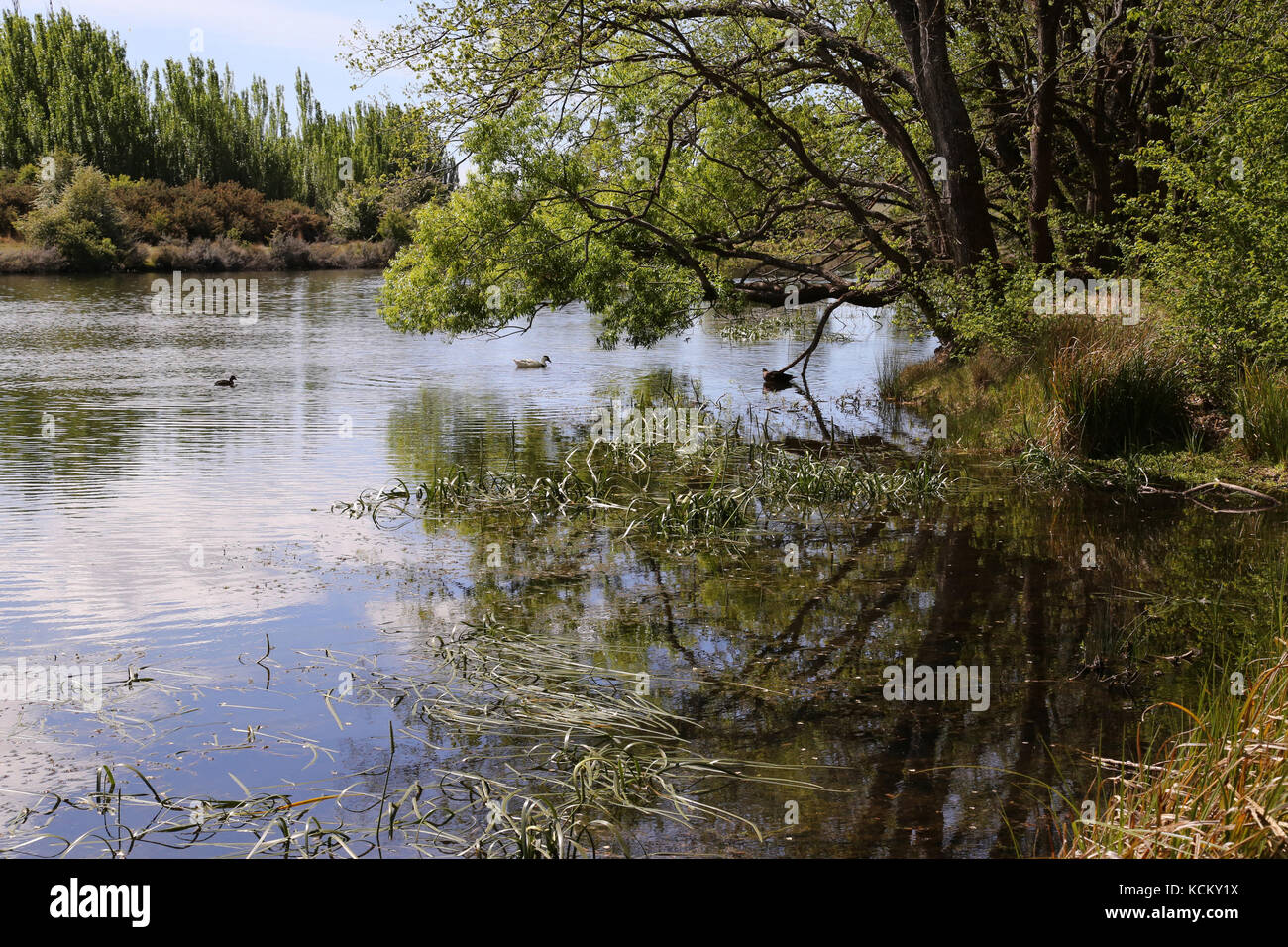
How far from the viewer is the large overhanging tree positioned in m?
15.1

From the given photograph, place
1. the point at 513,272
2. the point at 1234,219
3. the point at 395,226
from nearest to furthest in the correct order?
the point at 1234,219, the point at 513,272, the point at 395,226

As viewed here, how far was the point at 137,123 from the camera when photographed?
6550cm

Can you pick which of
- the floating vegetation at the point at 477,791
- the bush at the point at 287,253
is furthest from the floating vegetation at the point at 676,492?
the bush at the point at 287,253

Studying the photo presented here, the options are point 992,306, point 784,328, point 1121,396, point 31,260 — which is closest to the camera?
point 1121,396

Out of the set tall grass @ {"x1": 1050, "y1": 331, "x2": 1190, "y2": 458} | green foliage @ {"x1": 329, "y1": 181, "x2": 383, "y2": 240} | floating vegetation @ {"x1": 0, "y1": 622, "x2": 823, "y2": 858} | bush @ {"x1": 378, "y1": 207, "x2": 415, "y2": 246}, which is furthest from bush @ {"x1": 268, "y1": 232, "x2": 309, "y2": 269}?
floating vegetation @ {"x1": 0, "y1": 622, "x2": 823, "y2": 858}

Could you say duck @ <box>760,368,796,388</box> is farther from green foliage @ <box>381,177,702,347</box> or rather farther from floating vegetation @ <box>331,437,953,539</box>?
floating vegetation @ <box>331,437,953,539</box>

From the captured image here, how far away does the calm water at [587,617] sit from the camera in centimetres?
535

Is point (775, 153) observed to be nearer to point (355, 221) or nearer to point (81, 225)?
point (81, 225)

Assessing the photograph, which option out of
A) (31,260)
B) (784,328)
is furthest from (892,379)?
(31,260)

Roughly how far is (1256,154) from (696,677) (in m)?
9.49

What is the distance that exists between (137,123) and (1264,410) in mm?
68312

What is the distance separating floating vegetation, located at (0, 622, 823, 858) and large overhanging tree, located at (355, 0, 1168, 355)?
9246mm

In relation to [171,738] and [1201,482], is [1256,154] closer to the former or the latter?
[1201,482]

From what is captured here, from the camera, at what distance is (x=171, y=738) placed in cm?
568
